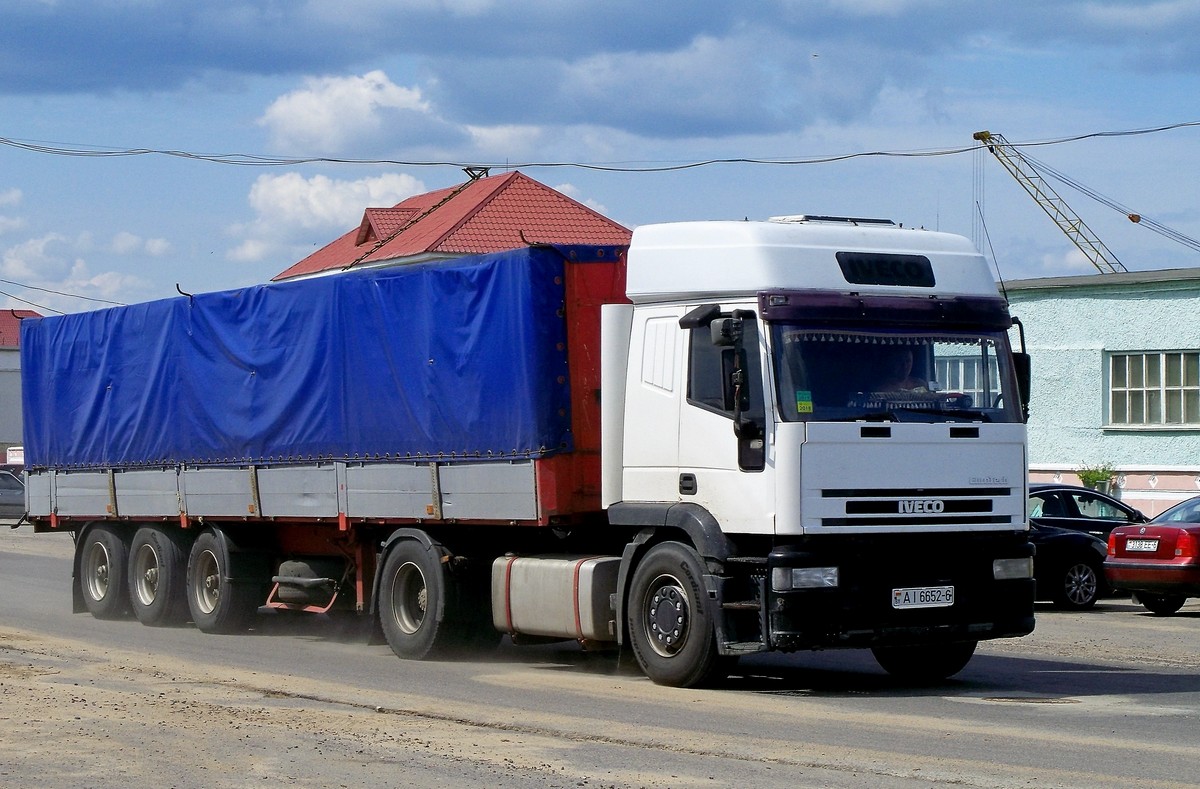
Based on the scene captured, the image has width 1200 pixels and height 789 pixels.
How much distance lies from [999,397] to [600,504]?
3203 mm

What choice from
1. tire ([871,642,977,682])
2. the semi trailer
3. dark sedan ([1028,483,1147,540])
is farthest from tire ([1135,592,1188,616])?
the semi trailer

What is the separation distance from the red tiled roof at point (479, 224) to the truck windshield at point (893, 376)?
153 feet

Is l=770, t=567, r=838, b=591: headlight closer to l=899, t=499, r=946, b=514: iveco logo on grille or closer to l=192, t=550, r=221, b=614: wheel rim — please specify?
l=899, t=499, r=946, b=514: iveco logo on grille

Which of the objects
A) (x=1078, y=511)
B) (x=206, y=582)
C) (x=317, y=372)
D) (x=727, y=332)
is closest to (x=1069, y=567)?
(x=1078, y=511)

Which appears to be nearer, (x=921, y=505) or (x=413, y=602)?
(x=921, y=505)

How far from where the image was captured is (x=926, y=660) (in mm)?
13375

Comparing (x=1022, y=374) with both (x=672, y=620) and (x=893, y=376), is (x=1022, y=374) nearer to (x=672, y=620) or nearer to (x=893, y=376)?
(x=893, y=376)

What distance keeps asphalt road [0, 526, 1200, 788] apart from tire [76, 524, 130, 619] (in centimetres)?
310

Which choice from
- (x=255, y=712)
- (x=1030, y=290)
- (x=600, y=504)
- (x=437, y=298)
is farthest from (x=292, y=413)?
(x=1030, y=290)

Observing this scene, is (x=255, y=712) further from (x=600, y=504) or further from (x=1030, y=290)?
(x=1030, y=290)

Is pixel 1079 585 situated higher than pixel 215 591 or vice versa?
pixel 215 591

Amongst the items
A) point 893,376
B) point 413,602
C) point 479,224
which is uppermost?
point 479,224

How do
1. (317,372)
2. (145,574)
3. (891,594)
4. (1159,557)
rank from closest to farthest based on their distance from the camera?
1. (891,594)
2. (317,372)
3. (145,574)
4. (1159,557)

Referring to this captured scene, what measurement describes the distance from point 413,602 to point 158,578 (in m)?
4.92
